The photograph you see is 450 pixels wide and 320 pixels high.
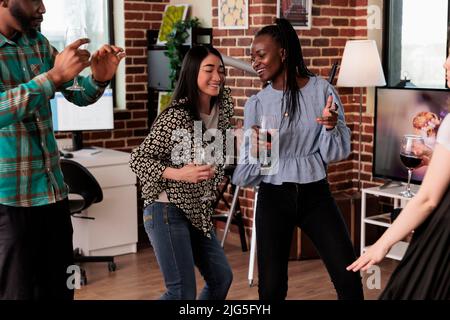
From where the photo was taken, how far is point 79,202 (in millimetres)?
5105

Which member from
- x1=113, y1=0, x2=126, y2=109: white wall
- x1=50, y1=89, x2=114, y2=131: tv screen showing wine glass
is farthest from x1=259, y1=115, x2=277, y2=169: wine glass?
x1=113, y1=0, x2=126, y2=109: white wall

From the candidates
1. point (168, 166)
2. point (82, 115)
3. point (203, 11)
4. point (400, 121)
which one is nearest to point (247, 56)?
point (203, 11)

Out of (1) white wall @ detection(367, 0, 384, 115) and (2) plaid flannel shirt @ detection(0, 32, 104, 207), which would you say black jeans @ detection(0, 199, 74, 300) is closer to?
(2) plaid flannel shirt @ detection(0, 32, 104, 207)

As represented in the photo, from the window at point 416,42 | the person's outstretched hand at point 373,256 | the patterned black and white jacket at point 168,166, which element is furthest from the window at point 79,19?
the person's outstretched hand at point 373,256

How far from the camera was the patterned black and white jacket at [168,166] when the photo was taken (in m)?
3.09

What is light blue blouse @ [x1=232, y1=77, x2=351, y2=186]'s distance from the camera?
3.17 metres

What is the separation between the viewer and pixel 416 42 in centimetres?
545

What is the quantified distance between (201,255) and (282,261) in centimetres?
34

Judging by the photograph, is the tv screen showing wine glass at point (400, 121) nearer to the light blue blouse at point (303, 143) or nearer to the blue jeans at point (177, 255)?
the light blue blouse at point (303, 143)

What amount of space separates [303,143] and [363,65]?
6.80 ft

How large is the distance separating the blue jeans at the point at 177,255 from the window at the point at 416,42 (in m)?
2.83

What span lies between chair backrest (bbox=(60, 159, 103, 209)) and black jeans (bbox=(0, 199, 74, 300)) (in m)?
2.35
